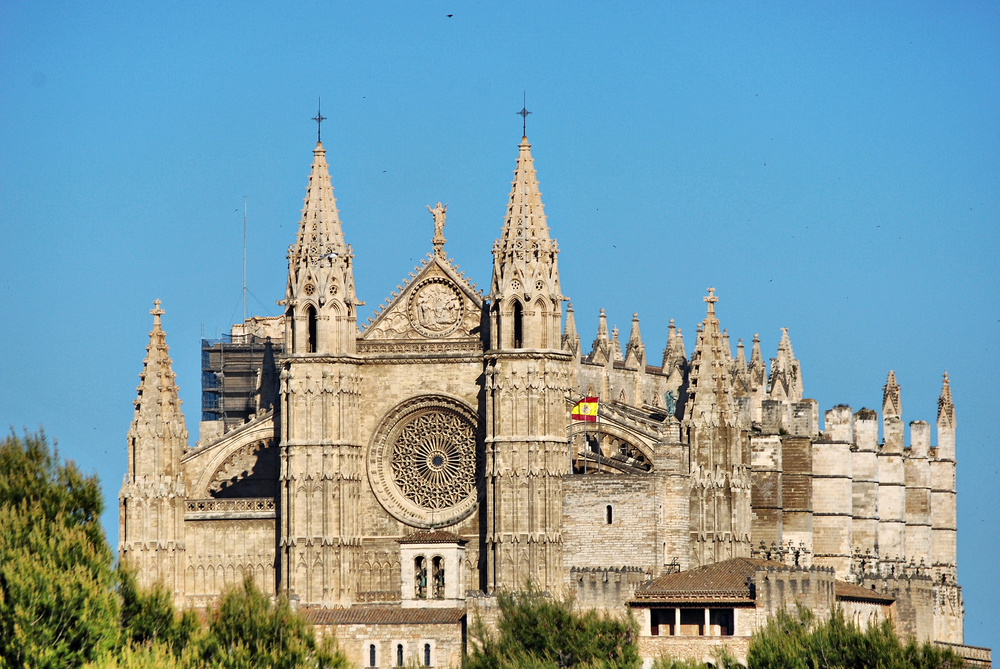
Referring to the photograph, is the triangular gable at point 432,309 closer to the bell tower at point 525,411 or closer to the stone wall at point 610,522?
the bell tower at point 525,411

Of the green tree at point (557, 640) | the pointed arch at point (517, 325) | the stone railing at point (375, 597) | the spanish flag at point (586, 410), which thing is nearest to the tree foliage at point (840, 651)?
the green tree at point (557, 640)

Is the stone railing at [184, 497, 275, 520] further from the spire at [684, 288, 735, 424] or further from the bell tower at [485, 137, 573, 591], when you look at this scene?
the spire at [684, 288, 735, 424]

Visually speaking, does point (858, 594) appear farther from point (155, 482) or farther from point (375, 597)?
point (155, 482)

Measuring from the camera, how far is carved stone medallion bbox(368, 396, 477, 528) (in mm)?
104750

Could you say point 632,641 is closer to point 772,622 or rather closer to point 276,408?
point 772,622

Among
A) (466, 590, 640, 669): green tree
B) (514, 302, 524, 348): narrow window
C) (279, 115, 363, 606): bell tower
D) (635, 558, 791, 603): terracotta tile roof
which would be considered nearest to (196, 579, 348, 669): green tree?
(466, 590, 640, 669): green tree

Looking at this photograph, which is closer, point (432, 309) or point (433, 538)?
point (433, 538)

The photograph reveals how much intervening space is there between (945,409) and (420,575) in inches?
1515

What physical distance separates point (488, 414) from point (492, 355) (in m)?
2.00

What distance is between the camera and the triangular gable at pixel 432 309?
10506 centimetres

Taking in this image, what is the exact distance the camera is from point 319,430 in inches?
4087

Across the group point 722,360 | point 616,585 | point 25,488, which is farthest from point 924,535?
point 25,488

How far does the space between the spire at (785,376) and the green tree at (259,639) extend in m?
39.1

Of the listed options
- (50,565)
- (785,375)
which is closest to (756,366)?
(785,375)
